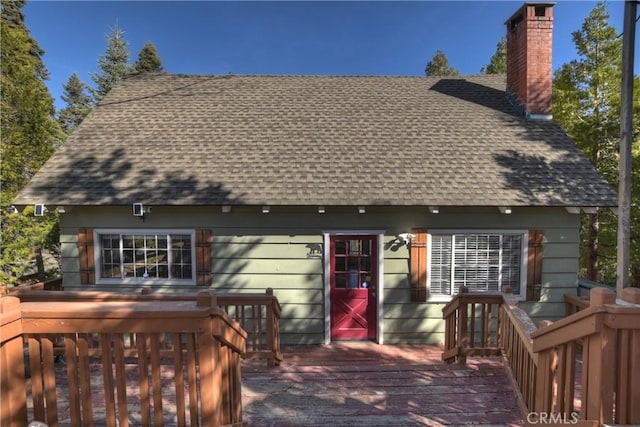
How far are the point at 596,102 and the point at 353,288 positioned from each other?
9.86m

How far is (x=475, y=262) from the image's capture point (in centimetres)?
597

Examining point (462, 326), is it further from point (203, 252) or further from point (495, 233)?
point (203, 252)

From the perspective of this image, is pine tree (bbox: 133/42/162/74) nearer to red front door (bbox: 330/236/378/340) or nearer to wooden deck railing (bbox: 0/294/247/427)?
red front door (bbox: 330/236/378/340)

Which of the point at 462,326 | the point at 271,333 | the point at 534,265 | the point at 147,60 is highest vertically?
the point at 147,60

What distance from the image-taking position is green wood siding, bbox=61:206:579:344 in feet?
19.3

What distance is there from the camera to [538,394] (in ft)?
9.43

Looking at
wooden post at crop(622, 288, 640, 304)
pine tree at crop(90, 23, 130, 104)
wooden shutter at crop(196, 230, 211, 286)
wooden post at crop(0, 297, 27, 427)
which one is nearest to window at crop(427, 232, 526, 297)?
wooden post at crop(622, 288, 640, 304)

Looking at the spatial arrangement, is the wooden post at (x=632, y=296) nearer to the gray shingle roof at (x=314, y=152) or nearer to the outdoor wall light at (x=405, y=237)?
the gray shingle roof at (x=314, y=152)

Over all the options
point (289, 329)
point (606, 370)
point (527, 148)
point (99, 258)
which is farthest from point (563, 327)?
point (99, 258)

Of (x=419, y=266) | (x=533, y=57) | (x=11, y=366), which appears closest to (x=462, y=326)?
(x=419, y=266)

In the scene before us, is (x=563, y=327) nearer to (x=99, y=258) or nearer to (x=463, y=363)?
(x=463, y=363)

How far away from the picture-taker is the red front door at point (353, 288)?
6.03 metres

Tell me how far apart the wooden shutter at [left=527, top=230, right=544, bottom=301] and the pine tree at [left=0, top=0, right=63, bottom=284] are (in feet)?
36.1

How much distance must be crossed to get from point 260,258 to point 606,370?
4898 mm
